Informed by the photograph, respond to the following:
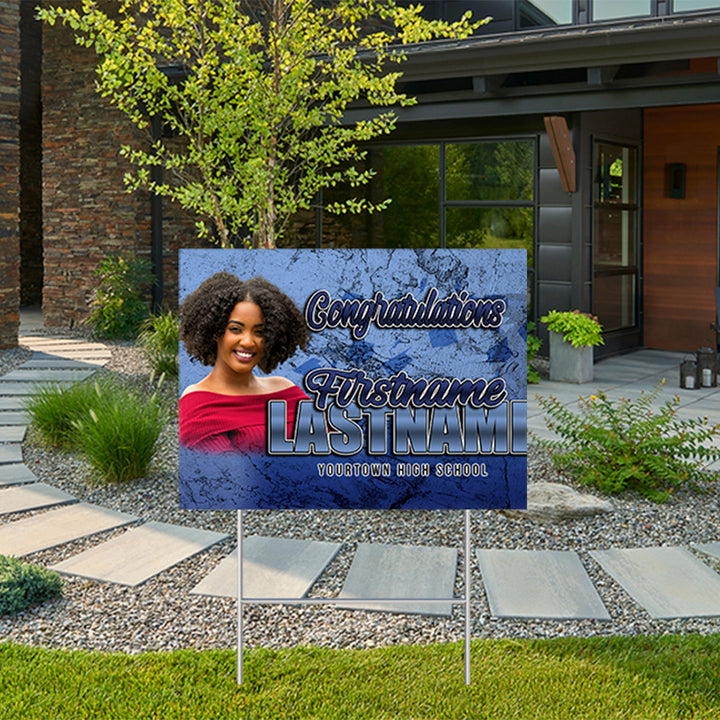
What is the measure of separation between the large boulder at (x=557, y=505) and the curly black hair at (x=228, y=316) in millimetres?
2215

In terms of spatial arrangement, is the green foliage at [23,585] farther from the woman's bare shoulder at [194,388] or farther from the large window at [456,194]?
the large window at [456,194]

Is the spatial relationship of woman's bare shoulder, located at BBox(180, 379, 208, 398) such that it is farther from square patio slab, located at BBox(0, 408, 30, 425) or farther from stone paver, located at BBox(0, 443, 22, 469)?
square patio slab, located at BBox(0, 408, 30, 425)

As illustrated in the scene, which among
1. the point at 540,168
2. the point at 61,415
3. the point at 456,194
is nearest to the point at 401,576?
the point at 61,415

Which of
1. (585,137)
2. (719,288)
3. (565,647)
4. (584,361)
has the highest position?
(585,137)

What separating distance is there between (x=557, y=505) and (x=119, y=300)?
330 inches

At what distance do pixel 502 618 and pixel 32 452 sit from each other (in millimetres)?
3913

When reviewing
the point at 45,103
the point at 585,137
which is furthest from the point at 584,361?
the point at 45,103

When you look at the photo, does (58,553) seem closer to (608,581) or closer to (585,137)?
(608,581)

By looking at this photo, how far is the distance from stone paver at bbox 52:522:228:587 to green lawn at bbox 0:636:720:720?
741 mm

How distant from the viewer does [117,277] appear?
39.2 feet

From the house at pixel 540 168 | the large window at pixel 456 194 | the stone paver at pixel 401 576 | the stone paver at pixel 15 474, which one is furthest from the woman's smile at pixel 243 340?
the large window at pixel 456 194

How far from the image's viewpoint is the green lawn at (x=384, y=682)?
116 inches

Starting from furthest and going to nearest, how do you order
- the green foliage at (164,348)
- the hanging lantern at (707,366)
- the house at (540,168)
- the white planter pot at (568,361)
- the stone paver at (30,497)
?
the white planter pot at (568,361), the hanging lantern at (707,366), the house at (540,168), the green foliage at (164,348), the stone paver at (30,497)

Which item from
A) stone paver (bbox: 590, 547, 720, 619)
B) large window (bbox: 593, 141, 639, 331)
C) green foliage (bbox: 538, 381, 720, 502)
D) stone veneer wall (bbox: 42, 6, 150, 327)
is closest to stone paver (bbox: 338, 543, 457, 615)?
stone paver (bbox: 590, 547, 720, 619)
